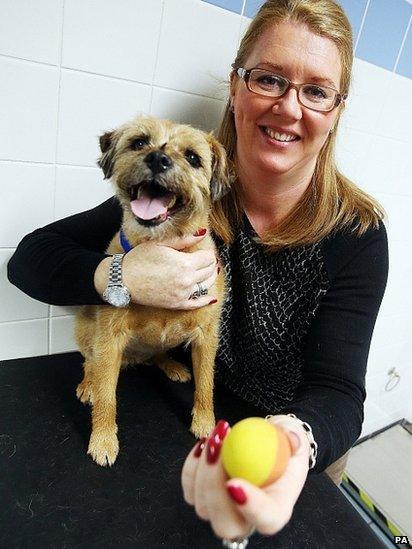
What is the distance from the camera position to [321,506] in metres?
0.80

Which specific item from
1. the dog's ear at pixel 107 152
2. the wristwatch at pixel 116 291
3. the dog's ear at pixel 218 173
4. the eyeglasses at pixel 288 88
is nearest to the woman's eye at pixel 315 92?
the eyeglasses at pixel 288 88

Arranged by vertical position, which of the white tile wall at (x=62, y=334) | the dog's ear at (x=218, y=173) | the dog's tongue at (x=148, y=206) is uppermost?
the dog's ear at (x=218, y=173)

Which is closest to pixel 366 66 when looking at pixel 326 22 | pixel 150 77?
pixel 326 22

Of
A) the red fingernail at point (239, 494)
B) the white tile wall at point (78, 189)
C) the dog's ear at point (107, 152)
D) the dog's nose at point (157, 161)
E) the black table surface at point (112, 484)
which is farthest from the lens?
the white tile wall at point (78, 189)

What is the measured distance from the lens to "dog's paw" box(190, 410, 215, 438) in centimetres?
92

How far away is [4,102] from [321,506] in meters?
1.11

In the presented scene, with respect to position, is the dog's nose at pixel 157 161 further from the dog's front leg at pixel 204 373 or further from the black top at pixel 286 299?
the dog's front leg at pixel 204 373

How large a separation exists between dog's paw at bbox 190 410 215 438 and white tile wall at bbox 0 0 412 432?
510mm

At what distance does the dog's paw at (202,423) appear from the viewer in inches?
36.2

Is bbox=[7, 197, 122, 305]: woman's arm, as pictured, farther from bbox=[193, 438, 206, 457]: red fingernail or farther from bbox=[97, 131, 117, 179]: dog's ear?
bbox=[193, 438, 206, 457]: red fingernail

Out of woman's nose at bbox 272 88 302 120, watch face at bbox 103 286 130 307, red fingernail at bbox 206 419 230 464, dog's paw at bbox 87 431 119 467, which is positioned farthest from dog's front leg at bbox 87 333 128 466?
woman's nose at bbox 272 88 302 120

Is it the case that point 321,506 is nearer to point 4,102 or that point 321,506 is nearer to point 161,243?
point 161,243

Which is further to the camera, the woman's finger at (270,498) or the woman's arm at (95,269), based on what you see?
the woman's arm at (95,269)

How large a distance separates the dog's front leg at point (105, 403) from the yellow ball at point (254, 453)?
48cm
